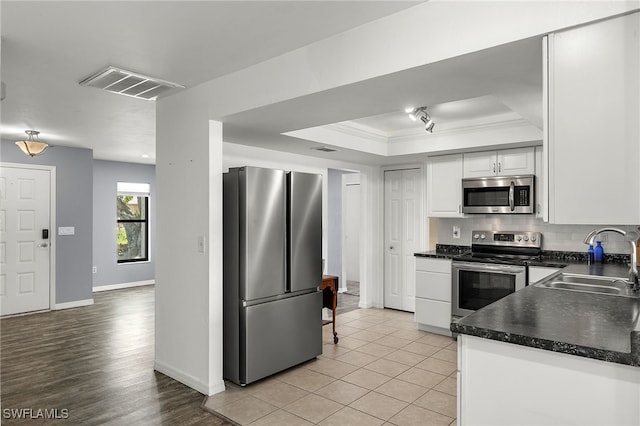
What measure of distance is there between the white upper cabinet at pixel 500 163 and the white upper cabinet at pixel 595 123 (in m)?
2.96

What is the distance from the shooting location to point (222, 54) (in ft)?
8.54

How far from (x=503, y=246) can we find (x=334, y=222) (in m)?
3.93

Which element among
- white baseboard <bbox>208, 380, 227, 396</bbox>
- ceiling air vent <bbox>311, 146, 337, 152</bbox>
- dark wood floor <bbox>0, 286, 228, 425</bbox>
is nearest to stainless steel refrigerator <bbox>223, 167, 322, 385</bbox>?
white baseboard <bbox>208, 380, 227, 396</bbox>

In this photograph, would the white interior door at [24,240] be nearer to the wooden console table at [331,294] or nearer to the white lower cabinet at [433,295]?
the wooden console table at [331,294]

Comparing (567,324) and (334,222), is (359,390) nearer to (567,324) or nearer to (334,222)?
(567,324)

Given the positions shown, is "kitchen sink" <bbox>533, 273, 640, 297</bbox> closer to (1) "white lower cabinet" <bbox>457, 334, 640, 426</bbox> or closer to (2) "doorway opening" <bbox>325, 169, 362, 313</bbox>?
(1) "white lower cabinet" <bbox>457, 334, 640, 426</bbox>

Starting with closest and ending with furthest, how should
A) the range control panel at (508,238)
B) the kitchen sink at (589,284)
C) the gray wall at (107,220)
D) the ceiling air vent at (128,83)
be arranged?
1. the kitchen sink at (589,284)
2. the ceiling air vent at (128,83)
3. the range control panel at (508,238)
4. the gray wall at (107,220)

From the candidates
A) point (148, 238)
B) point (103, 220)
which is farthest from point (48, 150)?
point (148, 238)

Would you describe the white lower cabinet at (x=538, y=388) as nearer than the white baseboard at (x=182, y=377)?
Yes

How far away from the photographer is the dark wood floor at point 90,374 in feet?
9.23

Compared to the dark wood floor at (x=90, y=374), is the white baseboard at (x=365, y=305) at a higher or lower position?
higher

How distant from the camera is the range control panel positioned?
4.47 m

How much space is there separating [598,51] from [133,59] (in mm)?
2518

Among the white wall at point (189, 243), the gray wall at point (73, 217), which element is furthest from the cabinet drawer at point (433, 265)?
the gray wall at point (73, 217)
